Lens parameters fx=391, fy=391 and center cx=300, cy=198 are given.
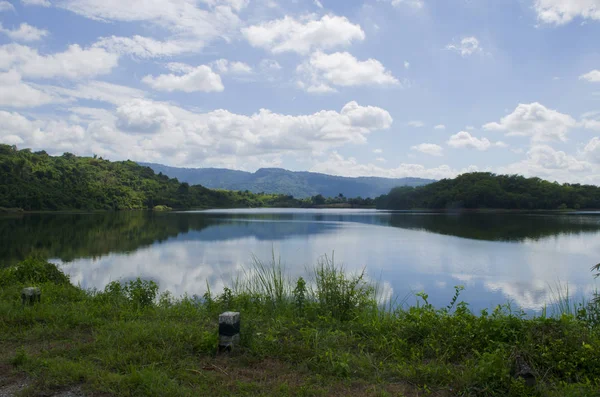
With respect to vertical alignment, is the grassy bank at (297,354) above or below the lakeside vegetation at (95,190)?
below

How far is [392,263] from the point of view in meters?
20.7

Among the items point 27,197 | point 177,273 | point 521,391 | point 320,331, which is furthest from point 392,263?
point 27,197

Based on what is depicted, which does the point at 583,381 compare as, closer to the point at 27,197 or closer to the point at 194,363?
the point at 194,363

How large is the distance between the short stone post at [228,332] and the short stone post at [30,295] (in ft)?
13.4

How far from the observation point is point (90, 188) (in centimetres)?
10006

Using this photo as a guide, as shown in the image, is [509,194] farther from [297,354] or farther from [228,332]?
[228,332]

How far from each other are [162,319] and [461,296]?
1130 cm

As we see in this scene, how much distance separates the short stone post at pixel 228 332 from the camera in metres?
4.74

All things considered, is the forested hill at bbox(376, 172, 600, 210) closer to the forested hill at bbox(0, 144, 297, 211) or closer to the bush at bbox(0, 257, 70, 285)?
the forested hill at bbox(0, 144, 297, 211)

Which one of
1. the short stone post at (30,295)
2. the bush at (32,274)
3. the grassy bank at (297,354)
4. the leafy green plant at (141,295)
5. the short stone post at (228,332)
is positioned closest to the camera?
the grassy bank at (297,354)

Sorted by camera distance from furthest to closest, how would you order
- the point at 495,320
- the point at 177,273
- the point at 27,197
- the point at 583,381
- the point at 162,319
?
1. the point at 27,197
2. the point at 177,273
3. the point at 162,319
4. the point at 495,320
5. the point at 583,381

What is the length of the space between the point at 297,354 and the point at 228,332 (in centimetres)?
88

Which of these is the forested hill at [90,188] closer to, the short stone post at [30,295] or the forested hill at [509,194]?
the forested hill at [509,194]

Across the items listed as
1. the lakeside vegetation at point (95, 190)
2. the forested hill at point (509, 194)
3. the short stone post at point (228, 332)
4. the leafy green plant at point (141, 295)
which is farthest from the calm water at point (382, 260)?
the forested hill at point (509, 194)
